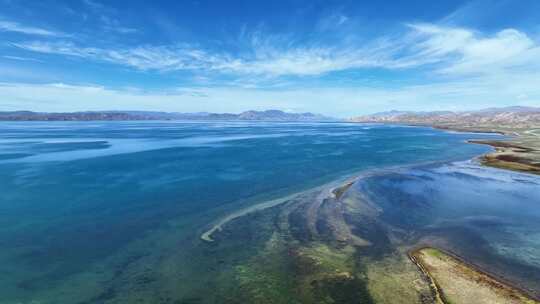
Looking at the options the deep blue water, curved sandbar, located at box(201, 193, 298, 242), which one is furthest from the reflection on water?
the deep blue water

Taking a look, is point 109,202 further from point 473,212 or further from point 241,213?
point 473,212

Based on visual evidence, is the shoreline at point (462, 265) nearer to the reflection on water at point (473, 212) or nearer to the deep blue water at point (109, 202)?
the reflection on water at point (473, 212)

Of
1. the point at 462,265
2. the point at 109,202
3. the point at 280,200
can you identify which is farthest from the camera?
the point at 280,200

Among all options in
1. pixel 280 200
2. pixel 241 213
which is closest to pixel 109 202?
pixel 241 213

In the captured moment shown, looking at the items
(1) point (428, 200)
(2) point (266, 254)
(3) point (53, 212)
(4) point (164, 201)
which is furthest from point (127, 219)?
(1) point (428, 200)

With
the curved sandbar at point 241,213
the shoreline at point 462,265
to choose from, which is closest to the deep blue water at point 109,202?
the curved sandbar at point 241,213

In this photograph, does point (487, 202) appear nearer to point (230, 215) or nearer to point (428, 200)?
point (428, 200)

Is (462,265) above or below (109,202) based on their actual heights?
above

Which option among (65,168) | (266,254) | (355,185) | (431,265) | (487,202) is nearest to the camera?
(431,265)
